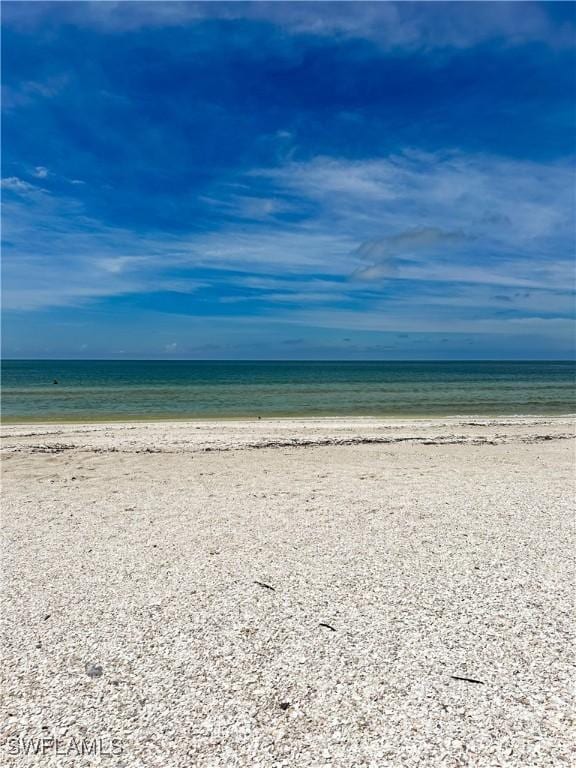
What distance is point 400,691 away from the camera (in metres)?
3.37

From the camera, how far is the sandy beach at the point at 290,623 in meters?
2.98

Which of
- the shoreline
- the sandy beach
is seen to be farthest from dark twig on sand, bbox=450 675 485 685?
the shoreline

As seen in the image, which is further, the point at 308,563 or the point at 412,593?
the point at 308,563

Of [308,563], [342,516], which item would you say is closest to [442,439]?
[342,516]

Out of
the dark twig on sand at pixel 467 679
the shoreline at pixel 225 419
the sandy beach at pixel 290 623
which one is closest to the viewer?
the sandy beach at pixel 290 623

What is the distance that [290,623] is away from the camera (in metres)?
4.27

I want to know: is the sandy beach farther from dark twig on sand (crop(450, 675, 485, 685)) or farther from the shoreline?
the shoreline

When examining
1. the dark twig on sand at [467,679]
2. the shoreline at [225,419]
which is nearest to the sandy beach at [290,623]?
the dark twig on sand at [467,679]

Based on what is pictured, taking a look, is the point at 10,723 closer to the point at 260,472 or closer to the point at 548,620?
the point at 548,620

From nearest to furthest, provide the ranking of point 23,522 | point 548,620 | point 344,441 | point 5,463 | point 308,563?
point 548,620 < point 308,563 < point 23,522 < point 5,463 < point 344,441

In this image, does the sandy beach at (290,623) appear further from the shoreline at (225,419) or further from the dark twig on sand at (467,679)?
the shoreline at (225,419)

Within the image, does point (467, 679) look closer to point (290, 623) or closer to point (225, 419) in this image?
point (290, 623)

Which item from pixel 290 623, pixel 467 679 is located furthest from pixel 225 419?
pixel 467 679

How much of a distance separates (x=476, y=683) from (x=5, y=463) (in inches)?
443
